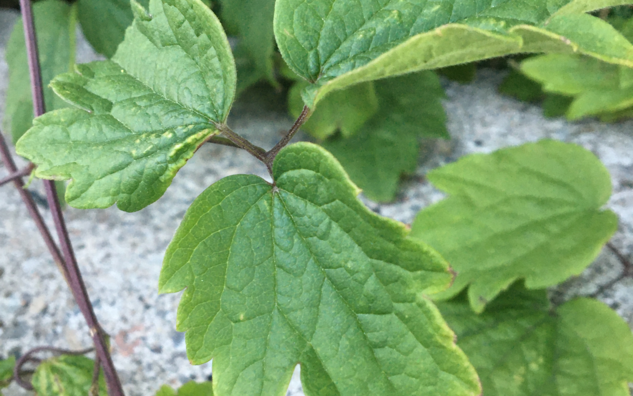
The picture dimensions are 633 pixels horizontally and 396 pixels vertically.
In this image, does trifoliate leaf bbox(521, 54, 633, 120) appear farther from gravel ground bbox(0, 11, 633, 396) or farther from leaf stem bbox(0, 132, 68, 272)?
leaf stem bbox(0, 132, 68, 272)

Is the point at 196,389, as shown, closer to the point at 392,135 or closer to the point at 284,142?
the point at 284,142

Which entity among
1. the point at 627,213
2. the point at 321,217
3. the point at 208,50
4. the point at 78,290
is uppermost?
the point at 208,50

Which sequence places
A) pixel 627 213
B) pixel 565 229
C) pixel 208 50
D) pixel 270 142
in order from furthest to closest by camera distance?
pixel 270 142 < pixel 627 213 < pixel 565 229 < pixel 208 50

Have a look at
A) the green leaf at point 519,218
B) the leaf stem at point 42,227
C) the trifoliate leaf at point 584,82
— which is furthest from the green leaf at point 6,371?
the trifoliate leaf at point 584,82

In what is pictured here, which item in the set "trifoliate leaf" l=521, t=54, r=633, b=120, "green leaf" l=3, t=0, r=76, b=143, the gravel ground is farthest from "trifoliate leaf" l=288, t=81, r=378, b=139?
"green leaf" l=3, t=0, r=76, b=143

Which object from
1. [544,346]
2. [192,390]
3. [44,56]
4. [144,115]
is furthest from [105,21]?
[544,346]

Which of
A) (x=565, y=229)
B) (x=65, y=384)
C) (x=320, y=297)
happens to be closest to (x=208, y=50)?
(x=320, y=297)

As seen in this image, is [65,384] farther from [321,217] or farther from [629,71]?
[629,71]
